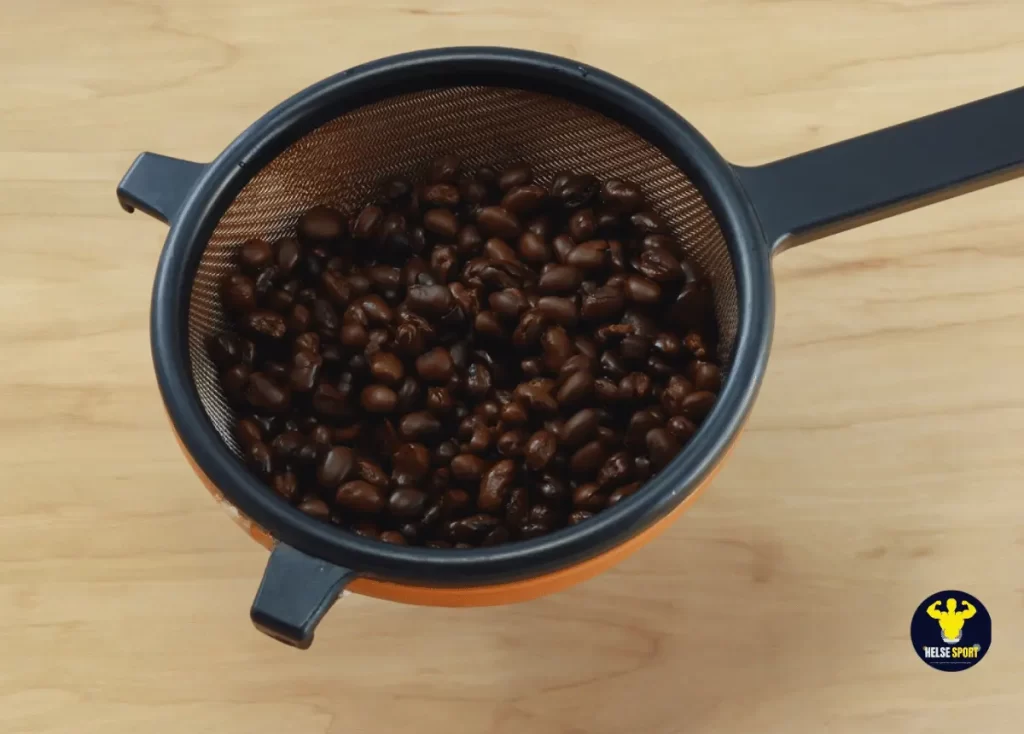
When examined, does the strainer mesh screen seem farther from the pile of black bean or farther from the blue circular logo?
the blue circular logo

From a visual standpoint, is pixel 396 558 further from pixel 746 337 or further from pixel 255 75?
pixel 255 75

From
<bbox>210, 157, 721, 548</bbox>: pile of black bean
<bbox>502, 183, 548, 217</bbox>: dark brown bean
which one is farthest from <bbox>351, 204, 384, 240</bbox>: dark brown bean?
<bbox>502, 183, 548, 217</bbox>: dark brown bean

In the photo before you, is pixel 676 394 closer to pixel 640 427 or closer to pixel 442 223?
pixel 640 427

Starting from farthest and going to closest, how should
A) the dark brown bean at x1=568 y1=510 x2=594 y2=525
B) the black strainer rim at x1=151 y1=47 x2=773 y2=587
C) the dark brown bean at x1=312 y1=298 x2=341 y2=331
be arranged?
the dark brown bean at x1=312 y1=298 x2=341 y2=331
the dark brown bean at x1=568 y1=510 x2=594 y2=525
the black strainer rim at x1=151 y1=47 x2=773 y2=587

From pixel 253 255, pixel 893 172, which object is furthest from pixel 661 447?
pixel 253 255

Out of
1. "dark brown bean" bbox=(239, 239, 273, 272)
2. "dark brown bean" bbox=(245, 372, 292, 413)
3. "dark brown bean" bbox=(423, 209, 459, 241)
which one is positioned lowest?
"dark brown bean" bbox=(245, 372, 292, 413)

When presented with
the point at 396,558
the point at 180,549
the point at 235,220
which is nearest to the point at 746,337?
the point at 396,558

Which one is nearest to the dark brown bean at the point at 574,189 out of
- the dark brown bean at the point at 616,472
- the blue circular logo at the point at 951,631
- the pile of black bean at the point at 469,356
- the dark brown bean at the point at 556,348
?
the pile of black bean at the point at 469,356

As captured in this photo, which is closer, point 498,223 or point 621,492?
point 621,492
